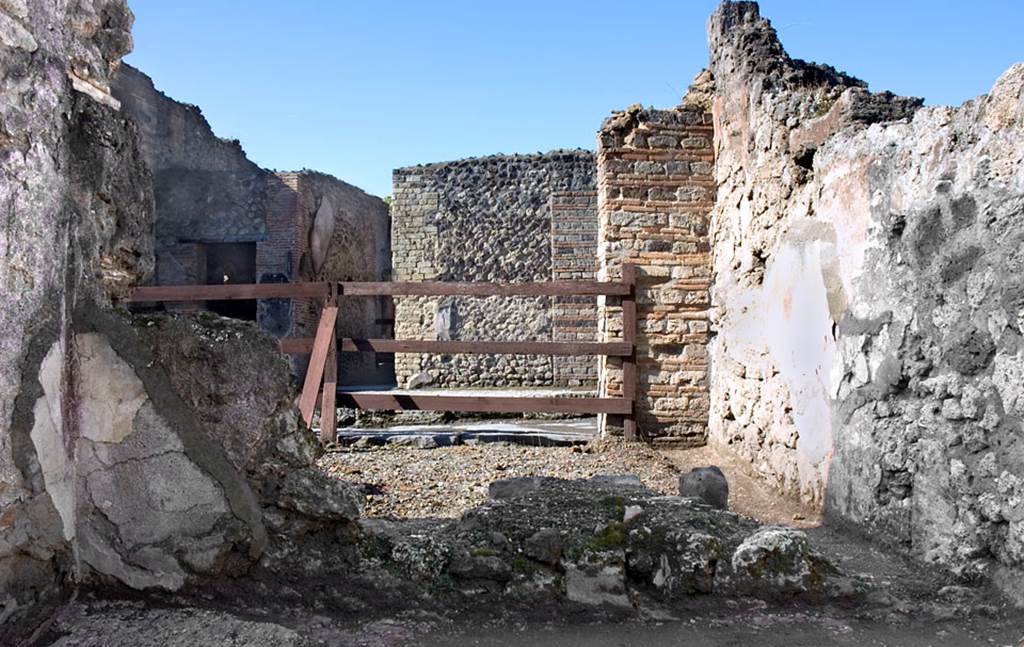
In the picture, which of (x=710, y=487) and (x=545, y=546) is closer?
(x=545, y=546)

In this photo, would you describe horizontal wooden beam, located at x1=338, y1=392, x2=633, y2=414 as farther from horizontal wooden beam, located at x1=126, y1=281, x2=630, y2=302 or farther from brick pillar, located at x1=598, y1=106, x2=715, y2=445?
horizontal wooden beam, located at x1=126, y1=281, x2=630, y2=302

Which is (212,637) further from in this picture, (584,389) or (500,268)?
(500,268)

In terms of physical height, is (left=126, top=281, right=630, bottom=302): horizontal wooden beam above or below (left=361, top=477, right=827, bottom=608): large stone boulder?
above

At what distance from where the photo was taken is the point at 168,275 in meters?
16.1

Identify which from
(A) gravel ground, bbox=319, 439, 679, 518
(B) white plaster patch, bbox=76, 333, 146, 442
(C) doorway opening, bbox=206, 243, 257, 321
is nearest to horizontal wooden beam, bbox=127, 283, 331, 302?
(A) gravel ground, bbox=319, 439, 679, 518

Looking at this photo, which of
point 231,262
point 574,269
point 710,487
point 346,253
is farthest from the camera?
point 346,253

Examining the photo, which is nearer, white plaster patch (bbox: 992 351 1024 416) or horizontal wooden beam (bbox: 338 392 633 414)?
white plaster patch (bbox: 992 351 1024 416)

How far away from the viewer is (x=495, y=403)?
272 inches

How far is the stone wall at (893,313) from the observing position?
2469 mm

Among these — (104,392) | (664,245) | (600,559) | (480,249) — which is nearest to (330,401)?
(664,245)

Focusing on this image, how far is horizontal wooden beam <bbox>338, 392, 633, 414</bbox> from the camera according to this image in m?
6.51

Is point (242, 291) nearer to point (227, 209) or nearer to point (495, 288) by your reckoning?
point (495, 288)

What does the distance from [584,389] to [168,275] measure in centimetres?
899

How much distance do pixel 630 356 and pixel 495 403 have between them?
4.23 feet
